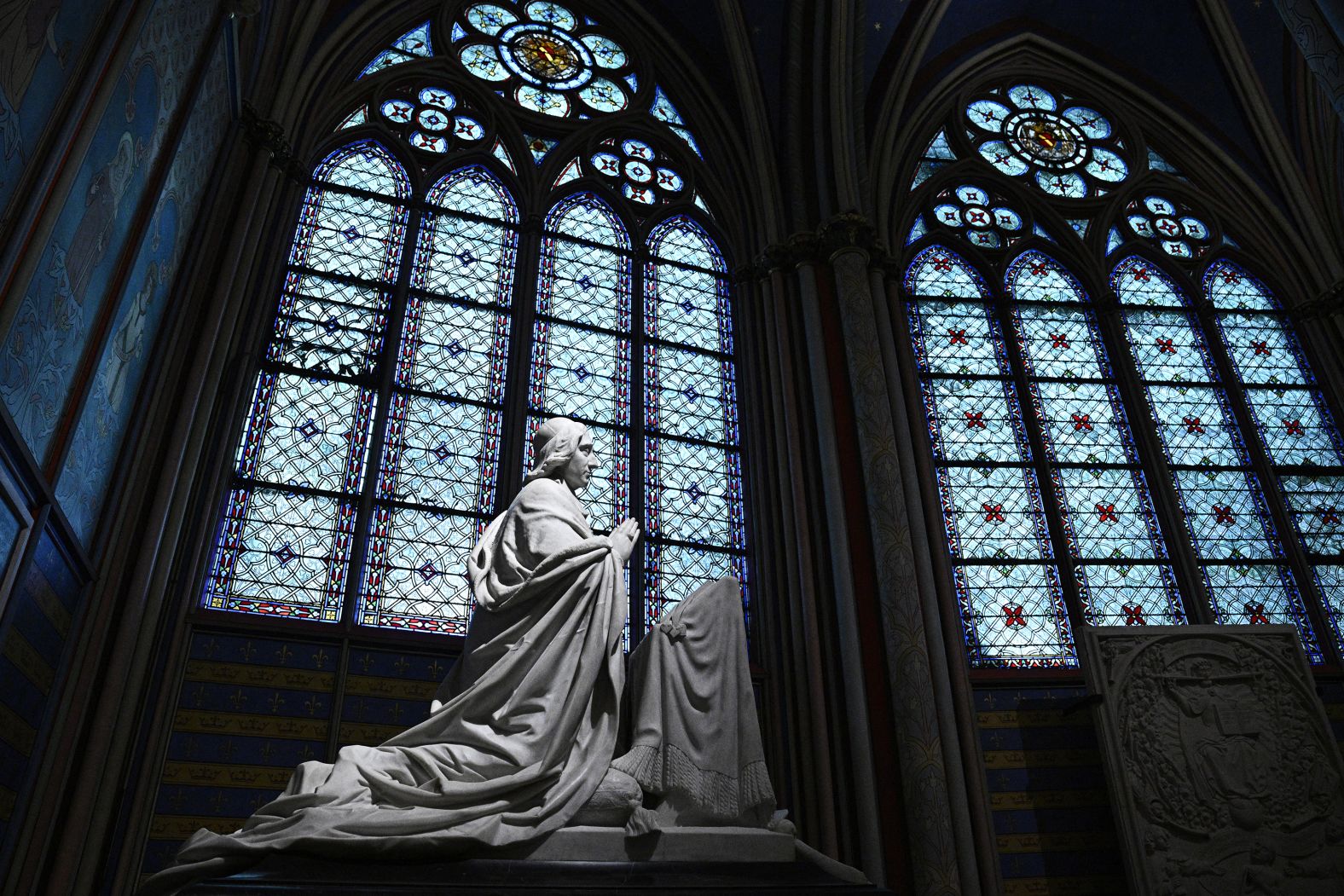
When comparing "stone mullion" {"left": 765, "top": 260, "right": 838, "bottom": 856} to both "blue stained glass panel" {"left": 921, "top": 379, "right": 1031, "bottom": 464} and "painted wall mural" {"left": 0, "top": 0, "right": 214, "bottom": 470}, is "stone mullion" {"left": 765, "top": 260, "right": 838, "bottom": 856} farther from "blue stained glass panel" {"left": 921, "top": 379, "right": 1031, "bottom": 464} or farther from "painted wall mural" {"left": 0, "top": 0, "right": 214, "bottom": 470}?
"painted wall mural" {"left": 0, "top": 0, "right": 214, "bottom": 470}

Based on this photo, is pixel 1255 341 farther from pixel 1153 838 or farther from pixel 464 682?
pixel 464 682

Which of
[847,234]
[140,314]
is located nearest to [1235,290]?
[847,234]

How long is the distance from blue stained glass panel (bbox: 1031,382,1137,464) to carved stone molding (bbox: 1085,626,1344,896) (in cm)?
198

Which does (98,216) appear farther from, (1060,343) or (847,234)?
(1060,343)

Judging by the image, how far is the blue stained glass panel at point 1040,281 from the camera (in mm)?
9375

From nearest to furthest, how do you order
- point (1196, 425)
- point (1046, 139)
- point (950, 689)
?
point (950, 689), point (1196, 425), point (1046, 139)

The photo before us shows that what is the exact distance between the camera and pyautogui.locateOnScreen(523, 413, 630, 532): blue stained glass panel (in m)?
6.99

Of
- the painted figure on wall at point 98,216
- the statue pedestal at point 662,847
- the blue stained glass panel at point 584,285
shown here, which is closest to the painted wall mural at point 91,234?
the painted figure on wall at point 98,216

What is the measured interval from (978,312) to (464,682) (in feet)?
22.6

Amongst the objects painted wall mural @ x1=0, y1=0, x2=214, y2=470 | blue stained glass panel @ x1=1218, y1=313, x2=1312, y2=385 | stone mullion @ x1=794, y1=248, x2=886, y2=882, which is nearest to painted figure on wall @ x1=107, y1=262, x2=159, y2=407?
painted wall mural @ x1=0, y1=0, x2=214, y2=470

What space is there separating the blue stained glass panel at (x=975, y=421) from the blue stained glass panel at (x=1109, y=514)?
1.41 ft

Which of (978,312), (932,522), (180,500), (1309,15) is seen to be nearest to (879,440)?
(932,522)

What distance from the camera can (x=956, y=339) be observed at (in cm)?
888

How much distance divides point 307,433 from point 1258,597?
6830mm
